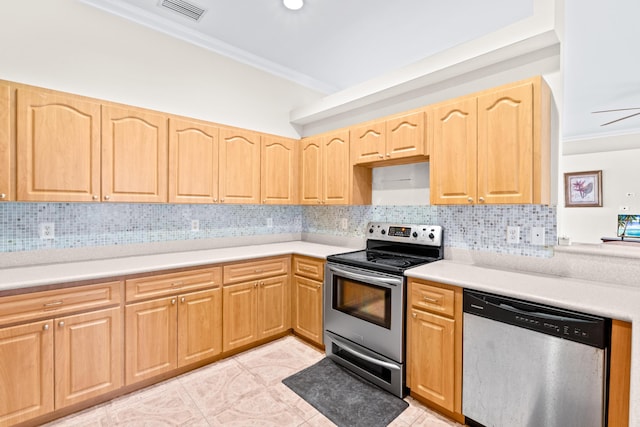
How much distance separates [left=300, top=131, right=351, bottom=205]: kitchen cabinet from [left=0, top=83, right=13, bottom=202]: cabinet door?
234cm

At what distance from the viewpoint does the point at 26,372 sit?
1740 mm

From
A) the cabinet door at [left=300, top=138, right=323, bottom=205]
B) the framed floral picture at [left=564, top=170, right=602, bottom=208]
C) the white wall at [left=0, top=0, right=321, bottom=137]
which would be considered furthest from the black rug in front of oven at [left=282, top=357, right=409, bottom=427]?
Result: the framed floral picture at [left=564, top=170, right=602, bottom=208]

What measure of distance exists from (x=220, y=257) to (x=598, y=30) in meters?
3.64

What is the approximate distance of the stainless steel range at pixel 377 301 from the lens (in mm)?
2138

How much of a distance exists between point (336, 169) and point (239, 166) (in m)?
0.97

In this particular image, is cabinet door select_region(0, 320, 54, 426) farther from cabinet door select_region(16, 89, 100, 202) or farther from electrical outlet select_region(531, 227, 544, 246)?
electrical outlet select_region(531, 227, 544, 246)

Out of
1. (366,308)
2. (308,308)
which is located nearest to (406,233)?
(366,308)

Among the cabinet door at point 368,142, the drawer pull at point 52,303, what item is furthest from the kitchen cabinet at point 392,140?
the drawer pull at point 52,303

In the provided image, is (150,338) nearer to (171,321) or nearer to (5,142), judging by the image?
(171,321)

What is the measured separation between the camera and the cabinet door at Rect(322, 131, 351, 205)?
9.77 feet

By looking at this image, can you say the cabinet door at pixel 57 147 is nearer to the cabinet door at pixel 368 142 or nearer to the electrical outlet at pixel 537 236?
the cabinet door at pixel 368 142

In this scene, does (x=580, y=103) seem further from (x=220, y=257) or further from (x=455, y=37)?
(x=220, y=257)

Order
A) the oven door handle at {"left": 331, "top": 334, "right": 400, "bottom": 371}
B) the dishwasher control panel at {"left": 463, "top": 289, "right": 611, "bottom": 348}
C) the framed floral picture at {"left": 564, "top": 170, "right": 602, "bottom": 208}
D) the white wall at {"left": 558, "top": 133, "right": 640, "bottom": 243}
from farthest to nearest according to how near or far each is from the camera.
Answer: the framed floral picture at {"left": 564, "top": 170, "right": 602, "bottom": 208}, the white wall at {"left": 558, "top": 133, "right": 640, "bottom": 243}, the oven door handle at {"left": 331, "top": 334, "right": 400, "bottom": 371}, the dishwasher control panel at {"left": 463, "top": 289, "right": 611, "bottom": 348}

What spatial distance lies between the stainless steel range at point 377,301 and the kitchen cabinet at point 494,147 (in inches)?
20.7
